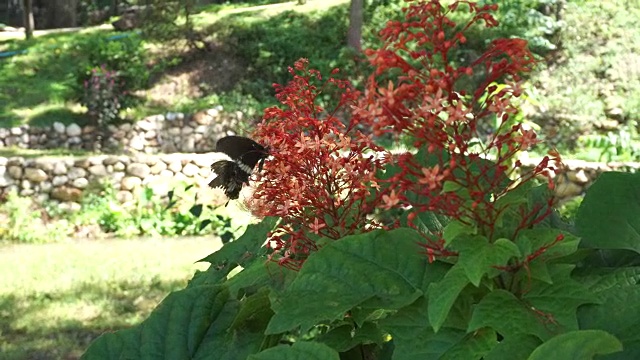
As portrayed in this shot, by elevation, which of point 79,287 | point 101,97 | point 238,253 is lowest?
point 101,97

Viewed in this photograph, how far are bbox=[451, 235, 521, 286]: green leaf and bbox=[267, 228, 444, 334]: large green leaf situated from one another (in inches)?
3.8

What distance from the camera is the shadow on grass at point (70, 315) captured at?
608cm

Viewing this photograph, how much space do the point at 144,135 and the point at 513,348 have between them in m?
14.4

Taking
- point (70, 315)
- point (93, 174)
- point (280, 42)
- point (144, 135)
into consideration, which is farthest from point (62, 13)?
point (70, 315)

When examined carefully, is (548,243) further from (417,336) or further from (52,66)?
(52,66)

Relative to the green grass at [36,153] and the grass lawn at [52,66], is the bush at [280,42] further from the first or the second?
the green grass at [36,153]

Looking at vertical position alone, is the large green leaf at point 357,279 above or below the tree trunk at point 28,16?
above

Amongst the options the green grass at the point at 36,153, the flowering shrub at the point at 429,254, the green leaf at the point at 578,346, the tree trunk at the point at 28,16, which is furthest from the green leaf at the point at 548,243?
the tree trunk at the point at 28,16

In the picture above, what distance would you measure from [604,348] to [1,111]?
50.9ft

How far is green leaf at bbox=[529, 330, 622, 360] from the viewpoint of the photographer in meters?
0.78

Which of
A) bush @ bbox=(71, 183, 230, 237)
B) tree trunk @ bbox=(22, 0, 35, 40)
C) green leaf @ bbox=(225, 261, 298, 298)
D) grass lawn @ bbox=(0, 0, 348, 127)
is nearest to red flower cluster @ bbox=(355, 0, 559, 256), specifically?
green leaf @ bbox=(225, 261, 298, 298)

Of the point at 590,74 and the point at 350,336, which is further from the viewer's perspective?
the point at 590,74

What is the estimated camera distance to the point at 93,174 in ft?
39.0

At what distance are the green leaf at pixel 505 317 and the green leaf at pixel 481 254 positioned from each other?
0.11ft
